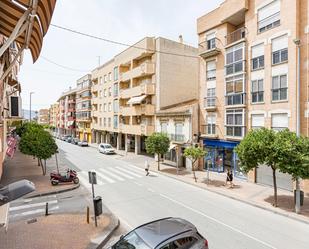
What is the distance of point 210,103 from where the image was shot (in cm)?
2266

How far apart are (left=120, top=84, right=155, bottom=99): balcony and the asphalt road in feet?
44.2

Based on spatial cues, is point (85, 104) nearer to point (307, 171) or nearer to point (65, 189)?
point (65, 189)

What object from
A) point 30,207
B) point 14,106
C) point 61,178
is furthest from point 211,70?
point 30,207

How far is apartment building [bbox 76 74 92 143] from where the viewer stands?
183ft

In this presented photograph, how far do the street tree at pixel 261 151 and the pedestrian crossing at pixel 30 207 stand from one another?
11.0 meters

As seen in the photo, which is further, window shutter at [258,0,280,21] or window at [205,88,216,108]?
window at [205,88,216,108]

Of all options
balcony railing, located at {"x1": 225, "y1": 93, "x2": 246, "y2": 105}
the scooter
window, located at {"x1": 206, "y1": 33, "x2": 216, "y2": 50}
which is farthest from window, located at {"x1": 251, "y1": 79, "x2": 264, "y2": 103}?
the scooter

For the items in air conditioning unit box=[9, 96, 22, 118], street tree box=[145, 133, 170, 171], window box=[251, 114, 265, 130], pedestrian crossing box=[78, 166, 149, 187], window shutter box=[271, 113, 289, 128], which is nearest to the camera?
air conditioning unit box=[9, 96, 22, 118]

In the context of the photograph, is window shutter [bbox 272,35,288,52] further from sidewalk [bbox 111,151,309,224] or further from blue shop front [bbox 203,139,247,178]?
sidewalk [bbox 111,151,309,224]

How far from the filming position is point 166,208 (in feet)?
42.1

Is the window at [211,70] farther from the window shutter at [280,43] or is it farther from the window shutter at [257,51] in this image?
the window shutter at [280,43]

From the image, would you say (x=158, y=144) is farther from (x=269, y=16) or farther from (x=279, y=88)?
(x=269, y=16)

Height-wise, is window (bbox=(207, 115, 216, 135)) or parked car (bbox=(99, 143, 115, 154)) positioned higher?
window (bbox=(207, 115, 216, 135))

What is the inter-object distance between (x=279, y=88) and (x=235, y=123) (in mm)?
4623
